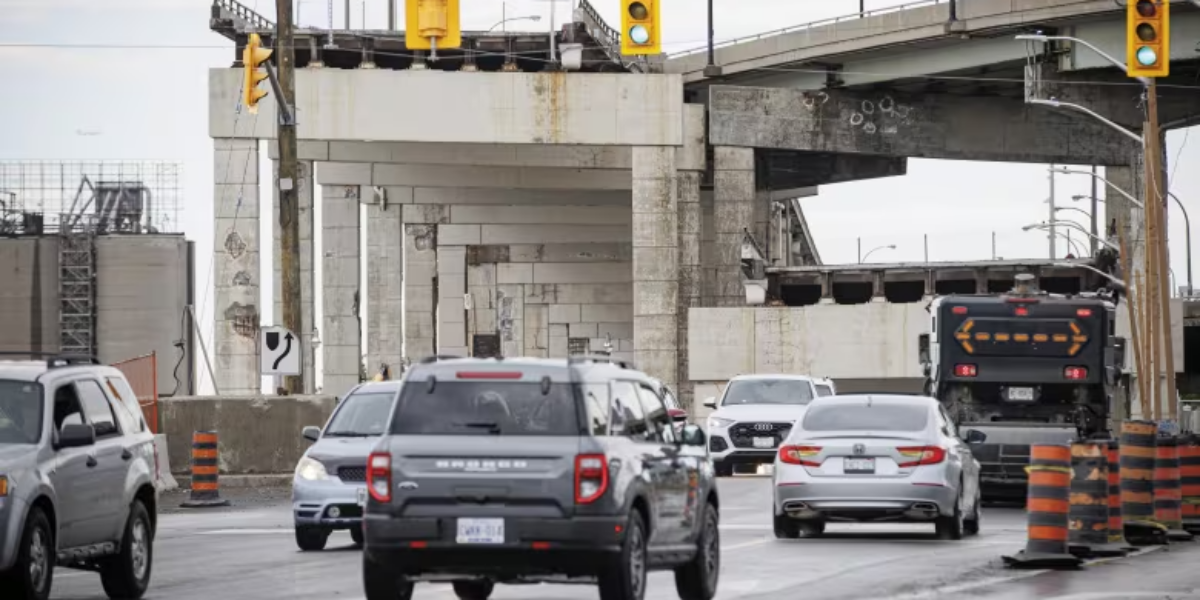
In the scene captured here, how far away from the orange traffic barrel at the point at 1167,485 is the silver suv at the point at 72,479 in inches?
490

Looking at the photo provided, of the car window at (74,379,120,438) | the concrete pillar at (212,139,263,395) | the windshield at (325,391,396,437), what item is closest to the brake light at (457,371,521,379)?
the car window at (74,379,120,438)

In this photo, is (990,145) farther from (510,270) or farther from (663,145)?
(510,270)

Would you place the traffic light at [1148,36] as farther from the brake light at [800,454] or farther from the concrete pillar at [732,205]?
the concrete pillar at [732,205]

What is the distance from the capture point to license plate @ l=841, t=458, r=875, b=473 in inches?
928

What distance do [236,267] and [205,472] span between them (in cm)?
2887

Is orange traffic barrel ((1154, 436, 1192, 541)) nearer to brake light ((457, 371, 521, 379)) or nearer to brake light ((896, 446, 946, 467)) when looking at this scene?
brake light ((896, 446, 946, 467))

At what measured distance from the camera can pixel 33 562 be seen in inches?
603

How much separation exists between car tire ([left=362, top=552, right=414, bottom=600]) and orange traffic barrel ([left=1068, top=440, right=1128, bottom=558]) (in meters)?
9.77

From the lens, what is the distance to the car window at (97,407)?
1670cm

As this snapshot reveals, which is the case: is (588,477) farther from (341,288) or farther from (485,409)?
(341,288)

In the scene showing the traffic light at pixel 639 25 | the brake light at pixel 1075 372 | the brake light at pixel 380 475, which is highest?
the traffic light at pixel 639 25

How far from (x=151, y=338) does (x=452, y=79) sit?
1288 inches

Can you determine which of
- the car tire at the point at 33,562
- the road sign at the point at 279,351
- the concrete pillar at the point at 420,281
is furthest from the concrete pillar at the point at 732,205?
the car tire at the point at 33,562

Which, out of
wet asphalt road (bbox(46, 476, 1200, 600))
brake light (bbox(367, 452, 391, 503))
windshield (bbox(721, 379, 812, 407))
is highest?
brake light (bbox(367, 452, 391, 503))
